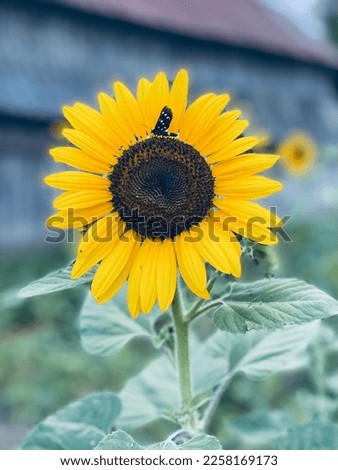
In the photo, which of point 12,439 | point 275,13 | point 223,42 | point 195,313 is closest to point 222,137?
point 195,313

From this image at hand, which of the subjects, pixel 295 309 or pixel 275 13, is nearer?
pixel 295 309

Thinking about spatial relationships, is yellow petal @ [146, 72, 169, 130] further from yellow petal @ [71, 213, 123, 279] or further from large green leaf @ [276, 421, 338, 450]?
large green leaf @ [276, 421, 338, 450]

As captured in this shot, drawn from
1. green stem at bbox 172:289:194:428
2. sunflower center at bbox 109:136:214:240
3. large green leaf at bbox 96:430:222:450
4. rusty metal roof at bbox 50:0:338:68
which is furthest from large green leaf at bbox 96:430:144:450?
rusty metal roof at bbox 50:0:338:68

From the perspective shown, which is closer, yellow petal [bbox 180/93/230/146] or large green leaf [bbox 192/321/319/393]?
yellow petal [bbox 180/93/230/146]

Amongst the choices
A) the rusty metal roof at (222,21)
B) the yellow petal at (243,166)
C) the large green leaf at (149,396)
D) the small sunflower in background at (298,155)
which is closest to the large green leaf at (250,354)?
the large green leaf at (149,396)

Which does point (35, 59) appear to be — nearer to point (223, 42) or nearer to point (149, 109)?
point (223, 42)

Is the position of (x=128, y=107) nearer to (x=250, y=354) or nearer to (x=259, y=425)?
(x=250, y=354)

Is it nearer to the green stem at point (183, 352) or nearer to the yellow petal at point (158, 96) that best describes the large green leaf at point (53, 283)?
the green stem at point (183, 352)

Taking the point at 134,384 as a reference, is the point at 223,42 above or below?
above
